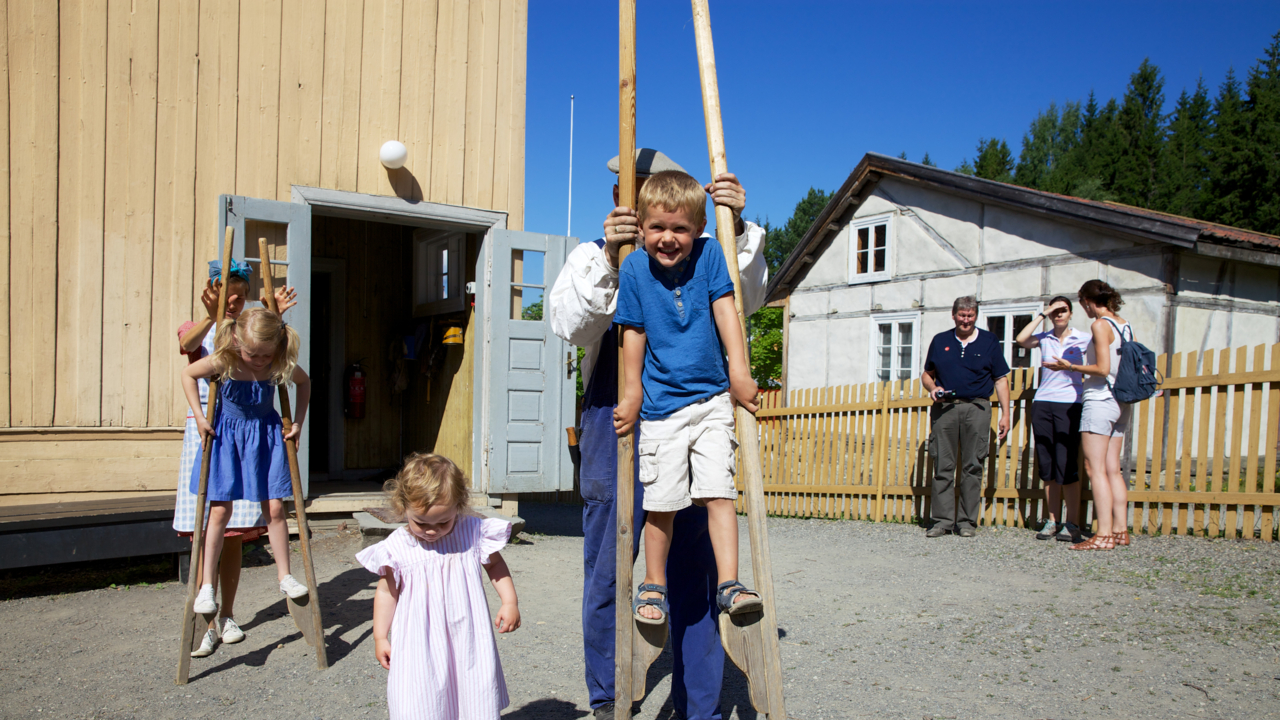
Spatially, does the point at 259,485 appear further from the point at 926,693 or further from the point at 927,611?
the point at 927,611

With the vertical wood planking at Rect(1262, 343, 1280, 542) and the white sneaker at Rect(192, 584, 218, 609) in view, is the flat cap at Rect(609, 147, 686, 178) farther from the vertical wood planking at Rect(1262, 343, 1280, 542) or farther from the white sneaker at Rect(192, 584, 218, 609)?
the vertical wood planking at Rect(1262, 343, 1280, 542)

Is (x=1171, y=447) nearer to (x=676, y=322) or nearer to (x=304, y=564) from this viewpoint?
(x=676, y=322)

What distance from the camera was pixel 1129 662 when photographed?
11.2 ft

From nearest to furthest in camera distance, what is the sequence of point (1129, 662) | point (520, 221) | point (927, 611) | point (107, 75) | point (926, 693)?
1. point (926, 693)
2. point (1129, 662)
3. point (927, 611)
4. point (107, 75)
5. point (520, 221)

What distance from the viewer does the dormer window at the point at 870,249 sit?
1549 centimetres

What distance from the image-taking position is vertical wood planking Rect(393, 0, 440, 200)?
260 inches

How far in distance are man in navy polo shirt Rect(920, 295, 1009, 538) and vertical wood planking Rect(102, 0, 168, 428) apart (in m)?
5.98

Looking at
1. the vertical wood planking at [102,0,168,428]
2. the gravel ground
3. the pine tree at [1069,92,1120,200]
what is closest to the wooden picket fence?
the gravel ground

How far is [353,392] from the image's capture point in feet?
29.0

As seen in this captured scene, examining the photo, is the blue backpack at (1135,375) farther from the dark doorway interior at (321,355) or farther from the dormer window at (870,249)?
the dormer window at (870,249)

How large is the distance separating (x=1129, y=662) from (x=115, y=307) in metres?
6.50

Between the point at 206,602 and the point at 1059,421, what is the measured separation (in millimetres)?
5763

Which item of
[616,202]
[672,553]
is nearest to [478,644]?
[672,553]

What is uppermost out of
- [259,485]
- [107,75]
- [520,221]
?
[107,75]
